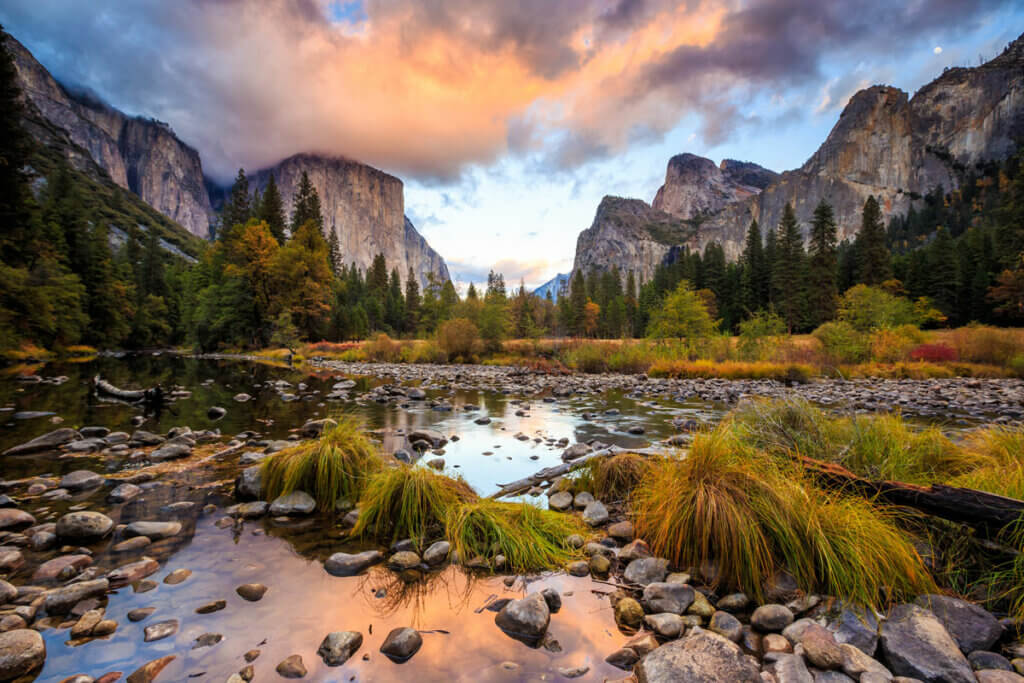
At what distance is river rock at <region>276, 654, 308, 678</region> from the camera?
221 centimetres

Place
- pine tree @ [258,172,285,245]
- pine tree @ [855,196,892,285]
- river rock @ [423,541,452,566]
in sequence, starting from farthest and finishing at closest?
pine tree @ [855,196,892,285], pine tree @ [258,172,285,245], river rock @ [423,541,452,566]

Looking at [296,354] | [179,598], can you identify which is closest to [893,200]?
[296,354]

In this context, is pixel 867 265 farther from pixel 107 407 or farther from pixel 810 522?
pixel 107 407

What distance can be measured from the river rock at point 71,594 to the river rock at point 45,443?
551 cm

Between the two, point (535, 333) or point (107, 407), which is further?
point (535, 333)

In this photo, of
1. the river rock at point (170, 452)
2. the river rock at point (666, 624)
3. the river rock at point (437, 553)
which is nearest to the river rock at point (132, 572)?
the river rock at point (437, 553)

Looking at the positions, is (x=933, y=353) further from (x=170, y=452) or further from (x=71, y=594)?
(x=71, y=594)

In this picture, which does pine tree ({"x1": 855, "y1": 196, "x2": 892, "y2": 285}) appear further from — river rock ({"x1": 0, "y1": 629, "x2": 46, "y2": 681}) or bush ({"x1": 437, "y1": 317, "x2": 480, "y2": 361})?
river rock ({"x1": 0, "y1": 629, "x2": 46, "y2": 681})

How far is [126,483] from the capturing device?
502cm

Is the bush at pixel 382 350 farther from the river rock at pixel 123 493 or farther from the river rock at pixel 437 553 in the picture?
the river rock at pixel 437 553

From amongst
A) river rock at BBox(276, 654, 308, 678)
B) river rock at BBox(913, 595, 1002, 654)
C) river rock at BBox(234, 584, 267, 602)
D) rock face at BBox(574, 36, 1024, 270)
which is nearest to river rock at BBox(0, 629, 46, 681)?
river rock at BBox(234, 584, 267, 602)

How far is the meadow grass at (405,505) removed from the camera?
12.8 feet

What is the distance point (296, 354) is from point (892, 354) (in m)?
40.0

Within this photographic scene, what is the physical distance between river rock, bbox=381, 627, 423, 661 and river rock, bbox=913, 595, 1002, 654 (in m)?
3.02
